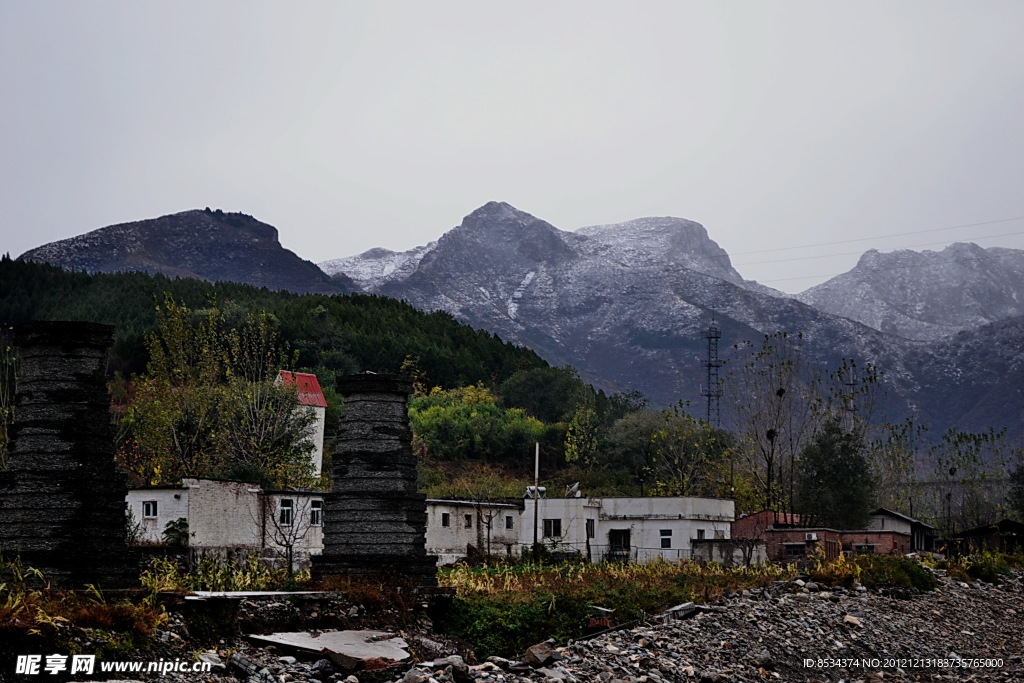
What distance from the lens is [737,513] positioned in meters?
51.2

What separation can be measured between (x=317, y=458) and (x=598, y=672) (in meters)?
33.9

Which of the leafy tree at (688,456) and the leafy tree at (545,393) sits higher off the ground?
the leafy tree at (545,393)

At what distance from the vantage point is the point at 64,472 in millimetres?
17578

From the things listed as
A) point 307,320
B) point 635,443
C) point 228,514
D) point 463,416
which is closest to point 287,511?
point 228,514

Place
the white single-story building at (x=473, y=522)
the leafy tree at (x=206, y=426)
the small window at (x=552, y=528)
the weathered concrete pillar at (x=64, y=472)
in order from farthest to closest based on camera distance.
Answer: the small window at (x=552, y=528) → the leafy tree at (x=206, y=426) → the white single-story building at (x=473, y=522) → the weathered concrete pillar at (x=64, y=472)

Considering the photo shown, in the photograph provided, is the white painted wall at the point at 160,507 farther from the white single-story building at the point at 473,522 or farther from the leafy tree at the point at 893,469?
the leafy tree at the point at 893,469

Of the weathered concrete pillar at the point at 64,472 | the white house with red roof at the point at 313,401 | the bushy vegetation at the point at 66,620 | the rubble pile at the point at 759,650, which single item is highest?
the white house with red roof at the point at 313,401

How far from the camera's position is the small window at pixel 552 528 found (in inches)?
1721

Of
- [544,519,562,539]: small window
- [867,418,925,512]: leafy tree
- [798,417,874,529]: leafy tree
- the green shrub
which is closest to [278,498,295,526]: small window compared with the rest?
[544,519,562,539]: small window

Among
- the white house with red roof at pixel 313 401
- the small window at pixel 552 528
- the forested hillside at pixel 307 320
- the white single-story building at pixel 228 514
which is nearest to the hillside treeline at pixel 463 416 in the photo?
the forested hillside at pixel 307 320

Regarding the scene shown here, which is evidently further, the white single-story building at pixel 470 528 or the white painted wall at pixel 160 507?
the white single-story building at pixel 470 528

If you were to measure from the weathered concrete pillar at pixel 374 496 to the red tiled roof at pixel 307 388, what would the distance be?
27.7 metres

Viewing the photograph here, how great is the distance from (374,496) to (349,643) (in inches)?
189

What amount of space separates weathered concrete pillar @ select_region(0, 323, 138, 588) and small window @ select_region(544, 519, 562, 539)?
1069 inches
